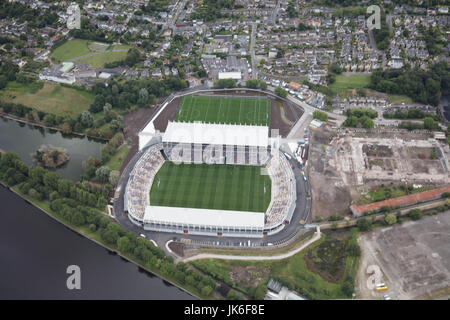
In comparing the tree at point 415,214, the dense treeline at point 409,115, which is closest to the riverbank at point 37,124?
the tree at point 415,214

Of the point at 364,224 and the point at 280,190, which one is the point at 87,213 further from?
the point at 364,224

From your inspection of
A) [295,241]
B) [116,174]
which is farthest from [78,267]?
[295,241]

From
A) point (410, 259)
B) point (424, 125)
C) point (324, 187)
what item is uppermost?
point (424, 125)

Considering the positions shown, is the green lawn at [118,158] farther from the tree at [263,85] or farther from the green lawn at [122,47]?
the green lawn at [122,47]

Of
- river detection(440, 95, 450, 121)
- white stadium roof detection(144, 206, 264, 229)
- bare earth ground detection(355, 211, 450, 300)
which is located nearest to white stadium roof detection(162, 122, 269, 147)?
white stadium roof detection(144, 206, 264, 229)

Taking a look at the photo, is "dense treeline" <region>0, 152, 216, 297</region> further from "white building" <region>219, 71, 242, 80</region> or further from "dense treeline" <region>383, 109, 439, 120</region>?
"dense treeline" <region>383, 109, 439, 120</region>

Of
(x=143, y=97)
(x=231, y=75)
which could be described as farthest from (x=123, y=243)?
(x=231, y=75)

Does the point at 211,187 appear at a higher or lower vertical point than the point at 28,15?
lower
